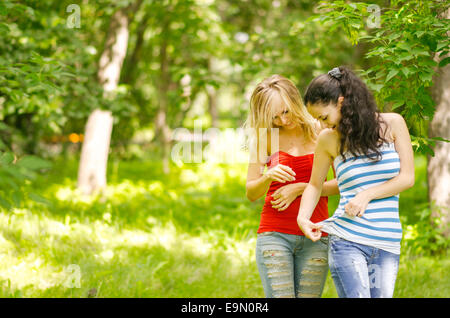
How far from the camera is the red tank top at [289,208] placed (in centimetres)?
267

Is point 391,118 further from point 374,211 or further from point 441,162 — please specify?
point 441,162

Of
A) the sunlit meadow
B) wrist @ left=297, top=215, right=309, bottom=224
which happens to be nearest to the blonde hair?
wrist @ left=297, top=215, right=309, bottom=224

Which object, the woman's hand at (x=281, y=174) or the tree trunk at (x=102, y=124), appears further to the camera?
the tree trunk at (x=102, y=124)

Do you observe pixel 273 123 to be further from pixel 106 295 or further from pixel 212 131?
pixel 212 131

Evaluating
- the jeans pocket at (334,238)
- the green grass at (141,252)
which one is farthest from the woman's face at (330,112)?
the green grass at (141,252)

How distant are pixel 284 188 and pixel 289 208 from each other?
0.13 m

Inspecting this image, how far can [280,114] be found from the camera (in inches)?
108

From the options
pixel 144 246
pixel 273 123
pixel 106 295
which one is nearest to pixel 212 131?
pixel 144 246

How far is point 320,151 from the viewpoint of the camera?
2412 mm

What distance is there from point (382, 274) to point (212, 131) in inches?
395

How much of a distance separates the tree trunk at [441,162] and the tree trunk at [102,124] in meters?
5.08

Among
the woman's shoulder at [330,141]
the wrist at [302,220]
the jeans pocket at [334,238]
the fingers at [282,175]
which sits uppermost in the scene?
the woman's shoulder at [330,141]

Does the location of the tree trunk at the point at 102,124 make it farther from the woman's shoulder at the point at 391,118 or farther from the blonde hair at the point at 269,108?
the woman's shoulder at the point at 391,118
